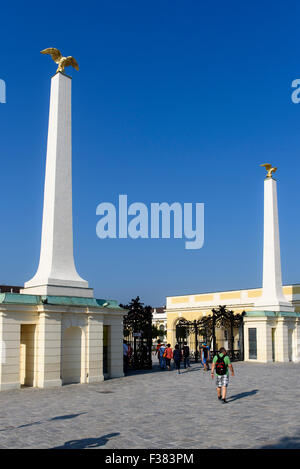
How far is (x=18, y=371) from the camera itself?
18.6m

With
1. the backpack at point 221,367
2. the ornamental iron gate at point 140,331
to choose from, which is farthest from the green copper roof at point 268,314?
the backpack at point 221,367

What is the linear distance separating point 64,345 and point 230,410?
29.7 ft

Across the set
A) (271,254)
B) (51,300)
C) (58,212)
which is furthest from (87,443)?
(271,254)

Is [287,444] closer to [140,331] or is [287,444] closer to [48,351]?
[48,351]

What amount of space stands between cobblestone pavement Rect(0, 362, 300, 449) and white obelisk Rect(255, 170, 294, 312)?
14981 mm

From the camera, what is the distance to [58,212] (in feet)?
71.6

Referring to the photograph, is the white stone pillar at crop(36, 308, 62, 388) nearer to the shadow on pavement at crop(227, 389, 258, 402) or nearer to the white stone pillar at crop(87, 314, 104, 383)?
the white stone pillar at crop(87, 314, 104, 383)

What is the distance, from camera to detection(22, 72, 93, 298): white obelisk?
21.0 metres

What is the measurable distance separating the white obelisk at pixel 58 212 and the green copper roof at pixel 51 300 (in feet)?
1.19

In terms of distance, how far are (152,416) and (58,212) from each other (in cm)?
1165

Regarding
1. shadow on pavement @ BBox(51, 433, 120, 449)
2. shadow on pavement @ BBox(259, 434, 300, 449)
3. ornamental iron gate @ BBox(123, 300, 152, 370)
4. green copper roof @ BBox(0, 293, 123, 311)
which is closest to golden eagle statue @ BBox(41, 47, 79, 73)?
green copper roof @ BBox(0, 293, 123, 311)

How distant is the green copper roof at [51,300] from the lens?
18.8 m

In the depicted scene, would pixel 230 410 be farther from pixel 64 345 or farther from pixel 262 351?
pixel 262 351

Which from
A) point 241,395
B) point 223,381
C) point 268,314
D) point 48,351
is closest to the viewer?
point 223,381
